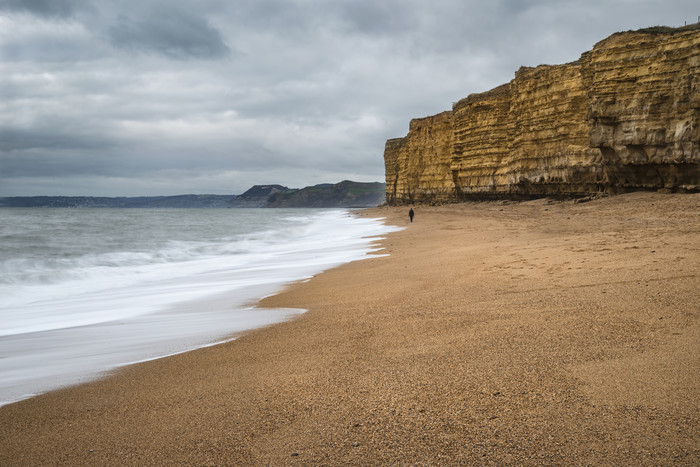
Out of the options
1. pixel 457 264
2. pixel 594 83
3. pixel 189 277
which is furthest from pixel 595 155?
pixel 189 277

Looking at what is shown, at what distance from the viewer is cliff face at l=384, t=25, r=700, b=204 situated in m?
17.6

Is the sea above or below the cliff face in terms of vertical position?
below

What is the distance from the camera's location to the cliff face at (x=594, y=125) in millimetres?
17625

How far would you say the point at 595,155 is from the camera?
22578mm

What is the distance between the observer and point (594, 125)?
812 inches

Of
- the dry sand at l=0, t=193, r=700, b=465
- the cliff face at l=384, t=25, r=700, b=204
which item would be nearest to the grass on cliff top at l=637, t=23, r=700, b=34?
the cliff face at l=384, t=25, r=700, b=204

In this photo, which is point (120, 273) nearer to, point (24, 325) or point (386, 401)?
point (24, 325)

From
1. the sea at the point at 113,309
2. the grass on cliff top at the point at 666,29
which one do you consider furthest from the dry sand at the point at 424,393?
the grass on cliff top at the point at 666,29

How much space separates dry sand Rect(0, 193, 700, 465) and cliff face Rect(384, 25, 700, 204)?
17.0 metres

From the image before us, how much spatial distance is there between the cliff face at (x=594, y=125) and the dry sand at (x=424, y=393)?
17.0 metres

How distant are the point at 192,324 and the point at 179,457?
3257mm

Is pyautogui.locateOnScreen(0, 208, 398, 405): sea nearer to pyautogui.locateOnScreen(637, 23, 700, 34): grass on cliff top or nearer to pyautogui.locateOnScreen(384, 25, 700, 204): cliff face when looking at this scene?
pyautogui.locateOnScreen(384, 25, 700, 204): cliff face

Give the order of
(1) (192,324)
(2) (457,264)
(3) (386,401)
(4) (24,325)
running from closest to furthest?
(3) (386,401)
(1) (192,324)
(4) (24,325)
(2) (457,264)

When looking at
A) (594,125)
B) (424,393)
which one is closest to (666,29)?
(594,125)
